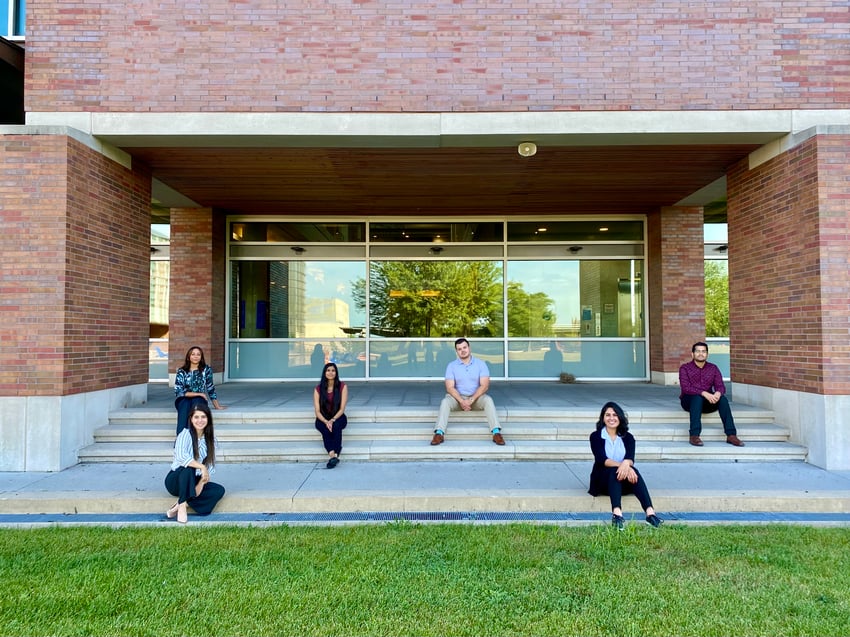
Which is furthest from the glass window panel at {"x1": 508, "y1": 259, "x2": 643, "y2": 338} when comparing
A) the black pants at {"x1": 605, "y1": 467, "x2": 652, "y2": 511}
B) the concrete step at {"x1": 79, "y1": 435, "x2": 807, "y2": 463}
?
the black pants at {"x1": 605, "y1": 467, "x2": 652, "y2": 511}

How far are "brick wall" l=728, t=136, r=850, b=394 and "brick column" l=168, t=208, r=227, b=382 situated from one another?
32.1ft

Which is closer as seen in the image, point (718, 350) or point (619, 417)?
point (619, 417)

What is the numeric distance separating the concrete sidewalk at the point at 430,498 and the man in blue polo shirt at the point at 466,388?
1.08 metres

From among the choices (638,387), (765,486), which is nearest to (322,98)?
(765,486)

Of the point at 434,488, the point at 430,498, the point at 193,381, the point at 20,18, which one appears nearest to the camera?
the point at 430,498

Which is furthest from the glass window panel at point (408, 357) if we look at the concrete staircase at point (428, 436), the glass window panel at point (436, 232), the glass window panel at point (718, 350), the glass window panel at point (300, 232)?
the glass window panel at point (718, 350)

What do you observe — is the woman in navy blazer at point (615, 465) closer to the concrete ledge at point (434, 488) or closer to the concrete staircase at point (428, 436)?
the concrete ledge at point (434, 488)

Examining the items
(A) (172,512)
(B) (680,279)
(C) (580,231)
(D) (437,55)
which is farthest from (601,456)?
(C) (580,231)

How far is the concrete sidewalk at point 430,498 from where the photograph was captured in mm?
4629

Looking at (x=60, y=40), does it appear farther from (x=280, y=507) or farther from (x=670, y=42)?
(x=670, y=42)

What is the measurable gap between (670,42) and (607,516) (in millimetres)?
6226

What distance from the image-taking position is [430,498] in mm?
4852

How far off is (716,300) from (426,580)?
11.8 meters

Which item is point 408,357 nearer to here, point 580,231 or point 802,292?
point 580,231
